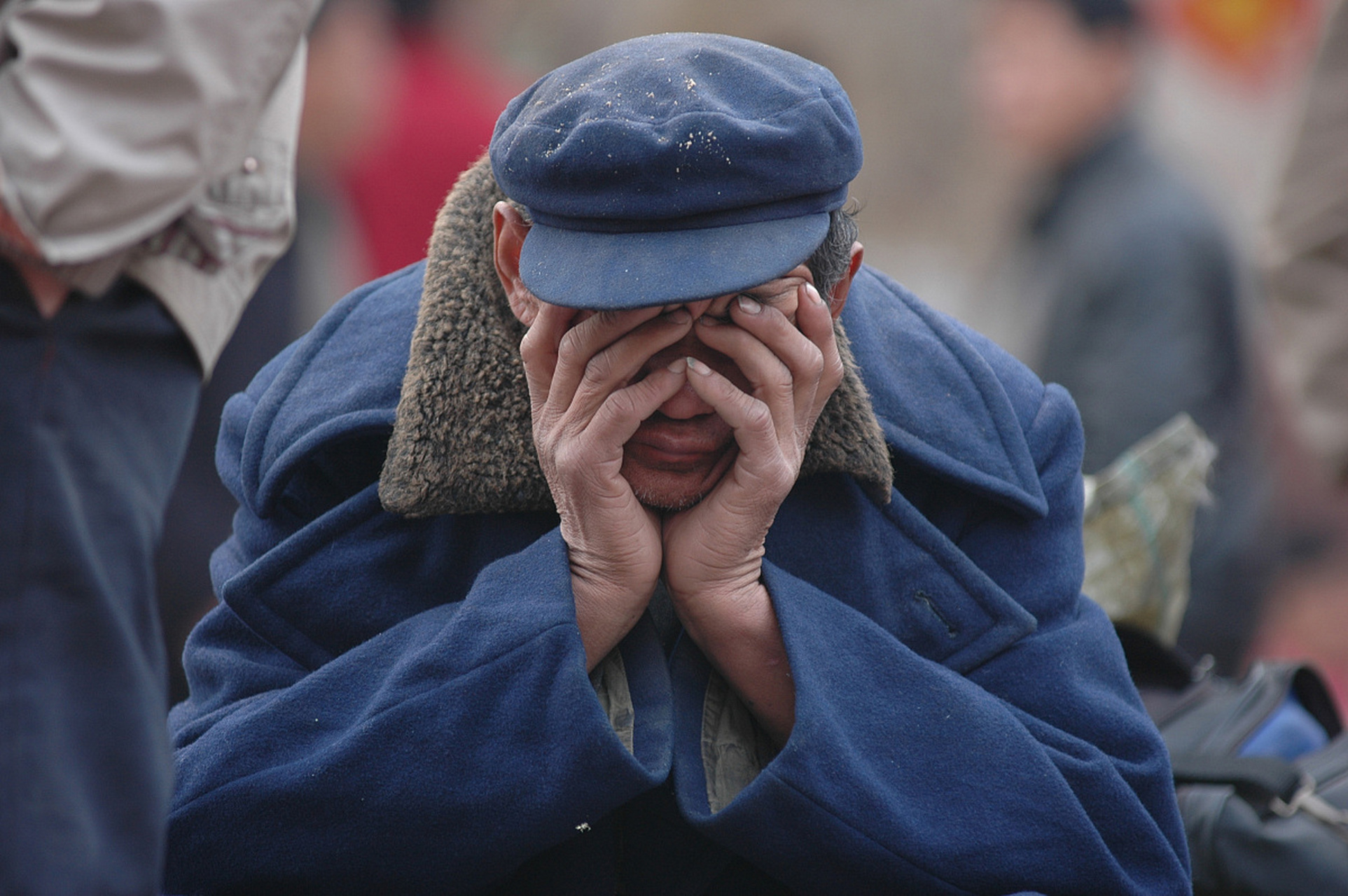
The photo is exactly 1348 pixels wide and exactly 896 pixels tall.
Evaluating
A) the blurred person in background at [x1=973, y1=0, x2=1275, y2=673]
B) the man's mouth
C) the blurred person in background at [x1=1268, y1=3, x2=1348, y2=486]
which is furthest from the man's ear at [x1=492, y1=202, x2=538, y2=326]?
the blurred person in background at [x1=973, y1=0, x2=1275, y2=673]

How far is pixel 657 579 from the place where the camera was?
6.50 ft

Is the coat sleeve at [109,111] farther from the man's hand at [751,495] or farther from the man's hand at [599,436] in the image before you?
the man's hand at [751,495]

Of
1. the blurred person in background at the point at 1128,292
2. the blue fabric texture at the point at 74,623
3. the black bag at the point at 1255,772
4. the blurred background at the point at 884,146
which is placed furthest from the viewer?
the blurred person in background at the point at 1128,292

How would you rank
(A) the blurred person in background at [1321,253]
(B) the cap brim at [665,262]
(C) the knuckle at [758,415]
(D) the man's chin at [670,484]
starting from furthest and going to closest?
(A) the blurred person in background at [1321,253] < (D) the man's chin at [670,484] < (C) the knuckle at [758,415] < (B) the cap brim at [665,262]

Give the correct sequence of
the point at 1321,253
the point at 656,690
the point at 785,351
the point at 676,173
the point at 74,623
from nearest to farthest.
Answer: the point at 74,623 → the point at 676,173 → the point at 785,351 → the point at 656,690 → the point at 1321,253

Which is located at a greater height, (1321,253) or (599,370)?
(599,370)

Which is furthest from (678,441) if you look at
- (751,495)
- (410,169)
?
A: (410,169)

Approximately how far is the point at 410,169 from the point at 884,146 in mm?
3468

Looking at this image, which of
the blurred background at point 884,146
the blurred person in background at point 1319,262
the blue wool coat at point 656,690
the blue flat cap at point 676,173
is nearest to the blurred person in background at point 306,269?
the blurred background at point 884,146

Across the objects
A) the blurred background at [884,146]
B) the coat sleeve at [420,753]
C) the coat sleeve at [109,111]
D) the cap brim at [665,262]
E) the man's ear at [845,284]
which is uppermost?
the coat sleeve at [109,111]

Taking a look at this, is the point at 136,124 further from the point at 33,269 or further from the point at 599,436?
the point at 599,436

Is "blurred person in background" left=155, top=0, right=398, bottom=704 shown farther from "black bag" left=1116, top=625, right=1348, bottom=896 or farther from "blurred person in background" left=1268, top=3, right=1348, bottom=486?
"blurred person in background" left=1268, top=3, right=1348, bottom=486

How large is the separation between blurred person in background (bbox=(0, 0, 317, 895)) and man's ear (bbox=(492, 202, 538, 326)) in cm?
36

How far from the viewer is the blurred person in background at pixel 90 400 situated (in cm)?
157
